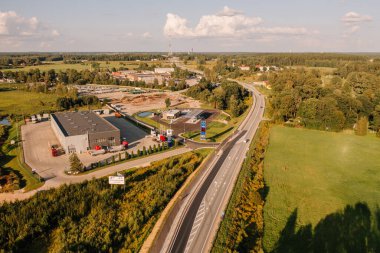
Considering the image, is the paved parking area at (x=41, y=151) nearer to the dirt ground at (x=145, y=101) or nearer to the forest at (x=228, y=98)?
the dirt ground at (x=145, y=101)

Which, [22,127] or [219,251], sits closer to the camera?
[219,251]

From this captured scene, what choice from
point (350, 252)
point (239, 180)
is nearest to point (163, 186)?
point (239, 180)

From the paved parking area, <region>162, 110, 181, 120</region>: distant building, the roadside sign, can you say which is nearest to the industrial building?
the paved parking area

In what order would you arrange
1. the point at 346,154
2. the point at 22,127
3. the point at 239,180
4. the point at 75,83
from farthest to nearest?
1. the point at 75,83
2. the point at 22,127
3. the point at 346,154
4. the point at 239,180

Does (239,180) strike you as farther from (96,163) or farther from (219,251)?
(96,163)

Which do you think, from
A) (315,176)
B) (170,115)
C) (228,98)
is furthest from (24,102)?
(315,176)

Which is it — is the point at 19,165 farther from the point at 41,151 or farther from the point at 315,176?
the point at 315,176
